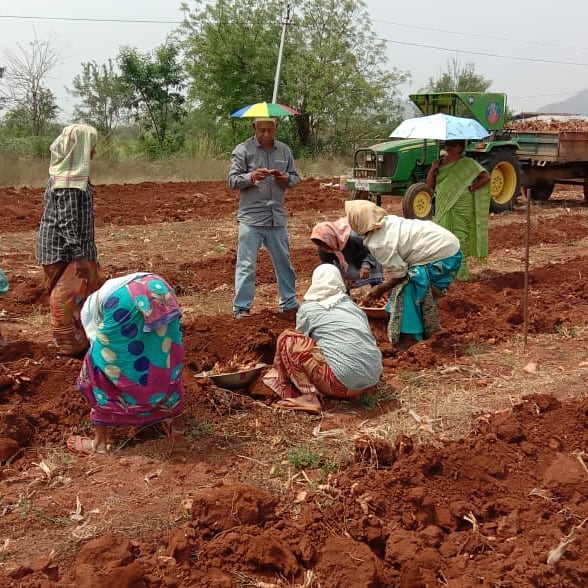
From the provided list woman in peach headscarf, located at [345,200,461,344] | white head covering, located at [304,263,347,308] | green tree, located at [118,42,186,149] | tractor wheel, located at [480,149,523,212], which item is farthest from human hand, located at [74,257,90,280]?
green tree, located at [118,42,186,149]

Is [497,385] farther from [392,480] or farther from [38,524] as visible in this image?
[38,524]

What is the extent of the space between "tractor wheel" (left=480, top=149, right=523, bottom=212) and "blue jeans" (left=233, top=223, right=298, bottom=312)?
755 cm

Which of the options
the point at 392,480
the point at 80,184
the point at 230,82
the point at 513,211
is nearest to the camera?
the point at 392,480

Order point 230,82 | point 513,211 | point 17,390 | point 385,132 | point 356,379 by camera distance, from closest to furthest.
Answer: point 356,379, point 17,390, point 513,211, point 230,82, point 385,132

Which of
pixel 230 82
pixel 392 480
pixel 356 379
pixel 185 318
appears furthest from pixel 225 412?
pixel 230 82

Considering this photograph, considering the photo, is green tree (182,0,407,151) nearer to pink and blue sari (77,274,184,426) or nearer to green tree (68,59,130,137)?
green tree (68,59,130,137)

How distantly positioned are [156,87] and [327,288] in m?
23.4

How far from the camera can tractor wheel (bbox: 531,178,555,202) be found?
14.9 m

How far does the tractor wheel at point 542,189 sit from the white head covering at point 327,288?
454 inches

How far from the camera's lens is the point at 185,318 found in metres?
6.43

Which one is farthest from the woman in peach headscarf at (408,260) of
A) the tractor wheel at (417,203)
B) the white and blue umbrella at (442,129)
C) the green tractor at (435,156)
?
the green tractor at (435,156)

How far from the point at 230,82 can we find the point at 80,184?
2386 centimetres

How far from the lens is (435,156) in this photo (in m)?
12.3

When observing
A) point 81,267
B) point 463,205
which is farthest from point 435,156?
point 81,267
